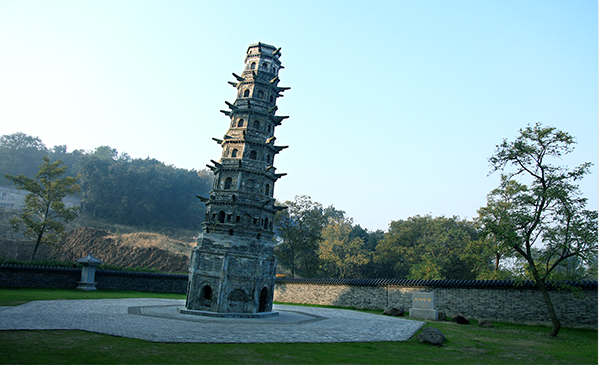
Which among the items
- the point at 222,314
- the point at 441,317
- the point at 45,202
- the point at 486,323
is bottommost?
the point at 222,314

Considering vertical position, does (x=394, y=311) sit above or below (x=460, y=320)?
below

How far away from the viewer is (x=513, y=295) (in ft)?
67.3

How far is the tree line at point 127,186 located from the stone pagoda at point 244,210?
50664mm

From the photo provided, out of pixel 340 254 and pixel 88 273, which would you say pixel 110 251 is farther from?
pixel 340 254

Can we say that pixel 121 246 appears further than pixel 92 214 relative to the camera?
No

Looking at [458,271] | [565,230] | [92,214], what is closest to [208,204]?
[565,230]

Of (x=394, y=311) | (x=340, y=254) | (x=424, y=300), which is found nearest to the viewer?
(x=424, y=300)

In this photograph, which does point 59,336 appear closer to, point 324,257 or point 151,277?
point 151,277

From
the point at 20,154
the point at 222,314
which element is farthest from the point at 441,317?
the point at 20,154

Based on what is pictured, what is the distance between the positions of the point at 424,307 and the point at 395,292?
424cm

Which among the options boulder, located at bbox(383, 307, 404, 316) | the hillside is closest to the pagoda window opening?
boulder, located at bbox(383, 307, 404, 316)

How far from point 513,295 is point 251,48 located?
2246 cm

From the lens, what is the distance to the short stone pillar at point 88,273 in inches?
1121

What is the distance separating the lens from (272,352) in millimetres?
9711
